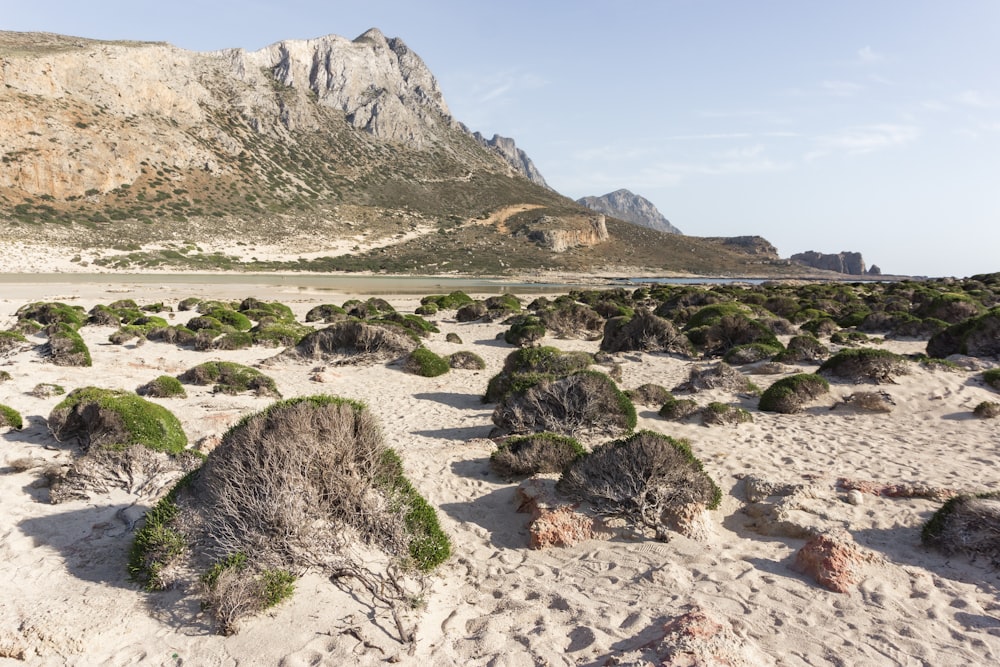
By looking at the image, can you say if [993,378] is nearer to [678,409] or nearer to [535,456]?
[678,409]

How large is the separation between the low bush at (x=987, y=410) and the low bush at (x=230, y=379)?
50.7 ft

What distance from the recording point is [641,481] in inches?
244

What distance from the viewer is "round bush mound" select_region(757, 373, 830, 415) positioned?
450 inches

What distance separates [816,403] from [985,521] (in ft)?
21.8

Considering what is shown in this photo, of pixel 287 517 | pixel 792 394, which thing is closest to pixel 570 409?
pixel 792 394

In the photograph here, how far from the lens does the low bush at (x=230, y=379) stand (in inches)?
482

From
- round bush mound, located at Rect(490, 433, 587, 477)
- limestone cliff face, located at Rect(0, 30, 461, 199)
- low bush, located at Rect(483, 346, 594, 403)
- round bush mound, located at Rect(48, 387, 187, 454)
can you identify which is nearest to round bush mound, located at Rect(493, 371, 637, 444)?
round bush mound, located at Rect(490, 433, 587, 477)

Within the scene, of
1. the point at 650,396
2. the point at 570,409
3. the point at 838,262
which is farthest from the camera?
the point at 838,262

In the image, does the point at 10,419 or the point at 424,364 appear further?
the point at 424,364

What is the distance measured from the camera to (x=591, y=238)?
10306cm

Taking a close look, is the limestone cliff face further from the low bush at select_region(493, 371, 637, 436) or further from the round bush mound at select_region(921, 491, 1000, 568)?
the round bush mound at select_region(921, 491, 1000, 568)

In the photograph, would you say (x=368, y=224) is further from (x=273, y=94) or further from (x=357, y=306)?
(x=357, y=306)

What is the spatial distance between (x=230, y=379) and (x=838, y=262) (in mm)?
200575

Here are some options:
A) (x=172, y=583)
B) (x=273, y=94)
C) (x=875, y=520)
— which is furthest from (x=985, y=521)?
(x=273, y=94)
